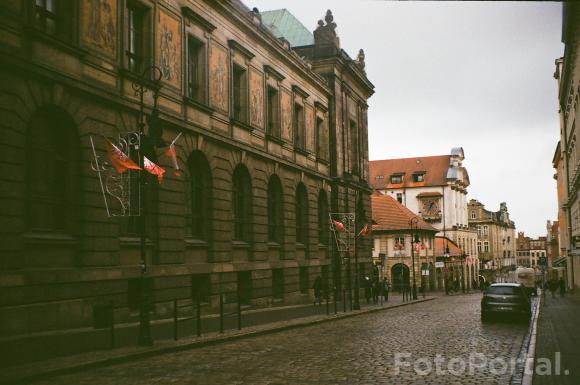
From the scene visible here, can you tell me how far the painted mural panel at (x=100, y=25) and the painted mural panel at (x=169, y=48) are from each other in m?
2.88

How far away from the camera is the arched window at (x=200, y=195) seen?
27.3 m

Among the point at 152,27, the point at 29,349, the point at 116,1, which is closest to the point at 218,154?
the point at 152,27

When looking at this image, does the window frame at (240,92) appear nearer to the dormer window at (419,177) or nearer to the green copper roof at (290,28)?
the green copper roof at (290,28)

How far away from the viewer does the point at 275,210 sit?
1443 inches

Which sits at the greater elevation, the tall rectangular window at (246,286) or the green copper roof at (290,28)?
the green copper roof at (290,28)

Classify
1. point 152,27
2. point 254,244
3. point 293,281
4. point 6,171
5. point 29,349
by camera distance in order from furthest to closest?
point 293,281 → point 254,244 → point 152,27 → point 6,171 → point 29,349

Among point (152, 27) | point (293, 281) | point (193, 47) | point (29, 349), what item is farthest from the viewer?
point (293, 281)

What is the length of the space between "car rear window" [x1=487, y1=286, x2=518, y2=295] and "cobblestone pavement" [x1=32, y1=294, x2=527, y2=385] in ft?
18.0

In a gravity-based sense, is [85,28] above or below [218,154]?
above

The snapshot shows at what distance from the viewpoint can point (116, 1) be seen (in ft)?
72.4

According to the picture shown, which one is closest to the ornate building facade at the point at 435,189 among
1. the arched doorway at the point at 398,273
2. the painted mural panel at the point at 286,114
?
the arched doorway at the point at 398,273

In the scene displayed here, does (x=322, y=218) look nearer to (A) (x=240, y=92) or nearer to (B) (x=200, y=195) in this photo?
(A) (x=240, y=92)

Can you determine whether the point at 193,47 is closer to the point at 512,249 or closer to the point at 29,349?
the point at 29,349

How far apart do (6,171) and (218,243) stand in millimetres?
12798
